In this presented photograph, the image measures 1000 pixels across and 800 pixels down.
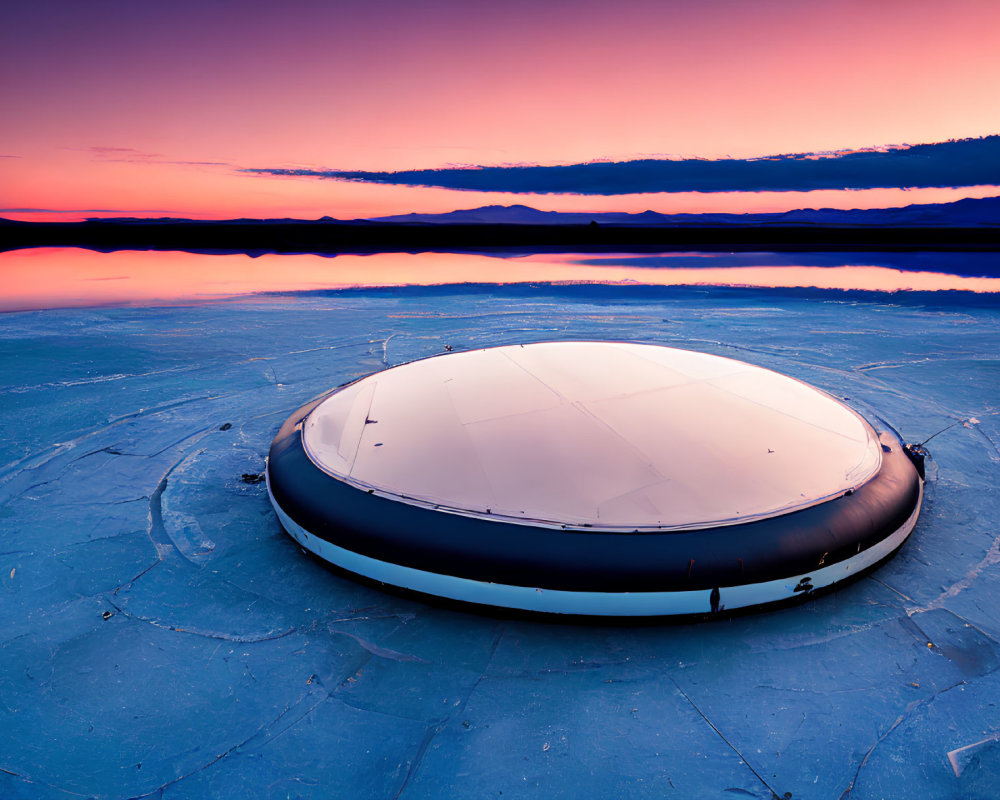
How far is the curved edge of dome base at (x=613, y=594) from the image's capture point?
167 inches

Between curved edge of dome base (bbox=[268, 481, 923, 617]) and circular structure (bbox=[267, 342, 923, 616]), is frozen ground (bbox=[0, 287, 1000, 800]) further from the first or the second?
circular structure (bbox=[267, 342, 923, 616])

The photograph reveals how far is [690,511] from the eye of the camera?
14.6 feet

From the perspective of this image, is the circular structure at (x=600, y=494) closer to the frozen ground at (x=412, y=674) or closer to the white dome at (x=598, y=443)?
the white dome at (x=598, y=443)

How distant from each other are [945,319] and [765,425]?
18566 millimetres

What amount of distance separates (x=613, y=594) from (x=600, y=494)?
0.85 meters

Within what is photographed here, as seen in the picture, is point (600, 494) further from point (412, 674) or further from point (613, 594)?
point (412, 674)

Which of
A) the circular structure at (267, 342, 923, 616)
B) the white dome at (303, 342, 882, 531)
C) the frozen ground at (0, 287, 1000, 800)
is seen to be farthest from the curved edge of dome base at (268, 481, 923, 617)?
the white dome at (303, 342, 882, 531)

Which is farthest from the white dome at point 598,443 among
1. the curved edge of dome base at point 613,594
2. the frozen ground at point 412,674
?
the frozen ground at point 412,674

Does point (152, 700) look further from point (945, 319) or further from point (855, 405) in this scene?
point (945, 319)

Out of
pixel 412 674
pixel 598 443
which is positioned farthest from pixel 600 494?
pixel 412 674

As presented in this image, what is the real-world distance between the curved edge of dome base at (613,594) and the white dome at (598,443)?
22.2 inches

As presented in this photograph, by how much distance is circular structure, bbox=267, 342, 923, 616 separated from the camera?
4.26 meters

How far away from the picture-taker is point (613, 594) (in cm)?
423

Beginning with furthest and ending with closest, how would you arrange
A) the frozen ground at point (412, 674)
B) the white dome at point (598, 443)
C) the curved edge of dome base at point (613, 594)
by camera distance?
the white dome at point (598, 443) → the curved edge of dome base at point (613, 594) → the frozen ground at point (412, 674)
